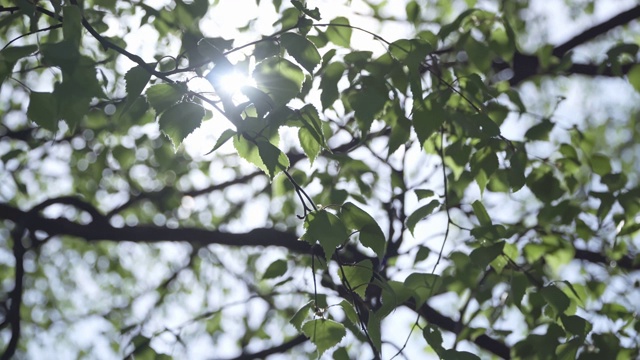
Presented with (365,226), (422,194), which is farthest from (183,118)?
(422,194)

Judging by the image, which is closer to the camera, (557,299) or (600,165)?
(557,299)

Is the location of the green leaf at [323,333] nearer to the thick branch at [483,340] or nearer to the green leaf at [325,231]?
the green leaf at [325,231]

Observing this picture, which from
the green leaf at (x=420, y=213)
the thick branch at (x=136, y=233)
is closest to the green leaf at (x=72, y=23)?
the green leaf at (x=420, y=213)

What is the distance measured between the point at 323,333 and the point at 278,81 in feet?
2.35

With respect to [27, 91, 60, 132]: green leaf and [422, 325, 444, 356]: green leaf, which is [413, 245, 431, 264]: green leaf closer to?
[422, 325, 444, 356]: green leaf

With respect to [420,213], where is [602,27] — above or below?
above

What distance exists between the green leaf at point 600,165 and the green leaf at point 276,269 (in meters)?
1.38

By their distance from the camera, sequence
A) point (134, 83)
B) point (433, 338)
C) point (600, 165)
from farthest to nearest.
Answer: point (600, 165) < point (433, 338) < point (134, 83)

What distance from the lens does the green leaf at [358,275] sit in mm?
1883

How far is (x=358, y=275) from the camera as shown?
190 cm

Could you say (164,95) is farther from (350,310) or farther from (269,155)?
(350,310)

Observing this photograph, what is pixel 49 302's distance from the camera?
622 cm

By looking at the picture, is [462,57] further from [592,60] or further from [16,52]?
[16,52]

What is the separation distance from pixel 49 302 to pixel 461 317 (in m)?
4.29
